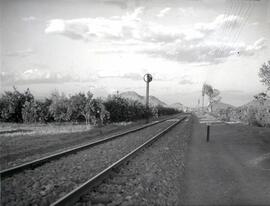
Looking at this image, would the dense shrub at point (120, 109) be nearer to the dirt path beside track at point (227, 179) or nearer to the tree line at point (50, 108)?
the tree line at point (50, 108)

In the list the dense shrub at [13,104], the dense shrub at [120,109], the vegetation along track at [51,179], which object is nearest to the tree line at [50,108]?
the dense shrub at [13,104]

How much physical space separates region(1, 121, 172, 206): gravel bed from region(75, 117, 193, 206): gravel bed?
0.79 meters

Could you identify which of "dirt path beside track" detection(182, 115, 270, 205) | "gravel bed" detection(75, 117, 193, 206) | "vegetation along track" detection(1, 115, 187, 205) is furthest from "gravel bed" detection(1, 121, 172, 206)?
"dirt path beside track" detection(182, 115, 270, 205)

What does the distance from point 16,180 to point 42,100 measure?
24.5m

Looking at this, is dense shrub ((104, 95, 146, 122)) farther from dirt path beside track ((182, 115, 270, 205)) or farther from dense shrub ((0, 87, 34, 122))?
dirt path beside track ((182, 115, 270, 205))

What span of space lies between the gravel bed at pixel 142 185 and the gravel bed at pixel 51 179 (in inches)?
30.9

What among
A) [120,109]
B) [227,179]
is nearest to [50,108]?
[120,109]

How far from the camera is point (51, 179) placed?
706 centimetres

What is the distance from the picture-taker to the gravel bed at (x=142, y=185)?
5.62 metres

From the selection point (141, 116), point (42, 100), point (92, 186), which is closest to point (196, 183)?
point (92, 186)

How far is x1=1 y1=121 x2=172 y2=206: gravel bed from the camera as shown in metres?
5.60

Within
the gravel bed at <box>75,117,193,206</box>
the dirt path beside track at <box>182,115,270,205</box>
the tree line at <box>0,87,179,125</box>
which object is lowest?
the dirt path beside track at <box>182,115,270,205</box>

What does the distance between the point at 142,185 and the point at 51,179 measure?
2688mm

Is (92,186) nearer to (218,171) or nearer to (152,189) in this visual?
(152,189)
